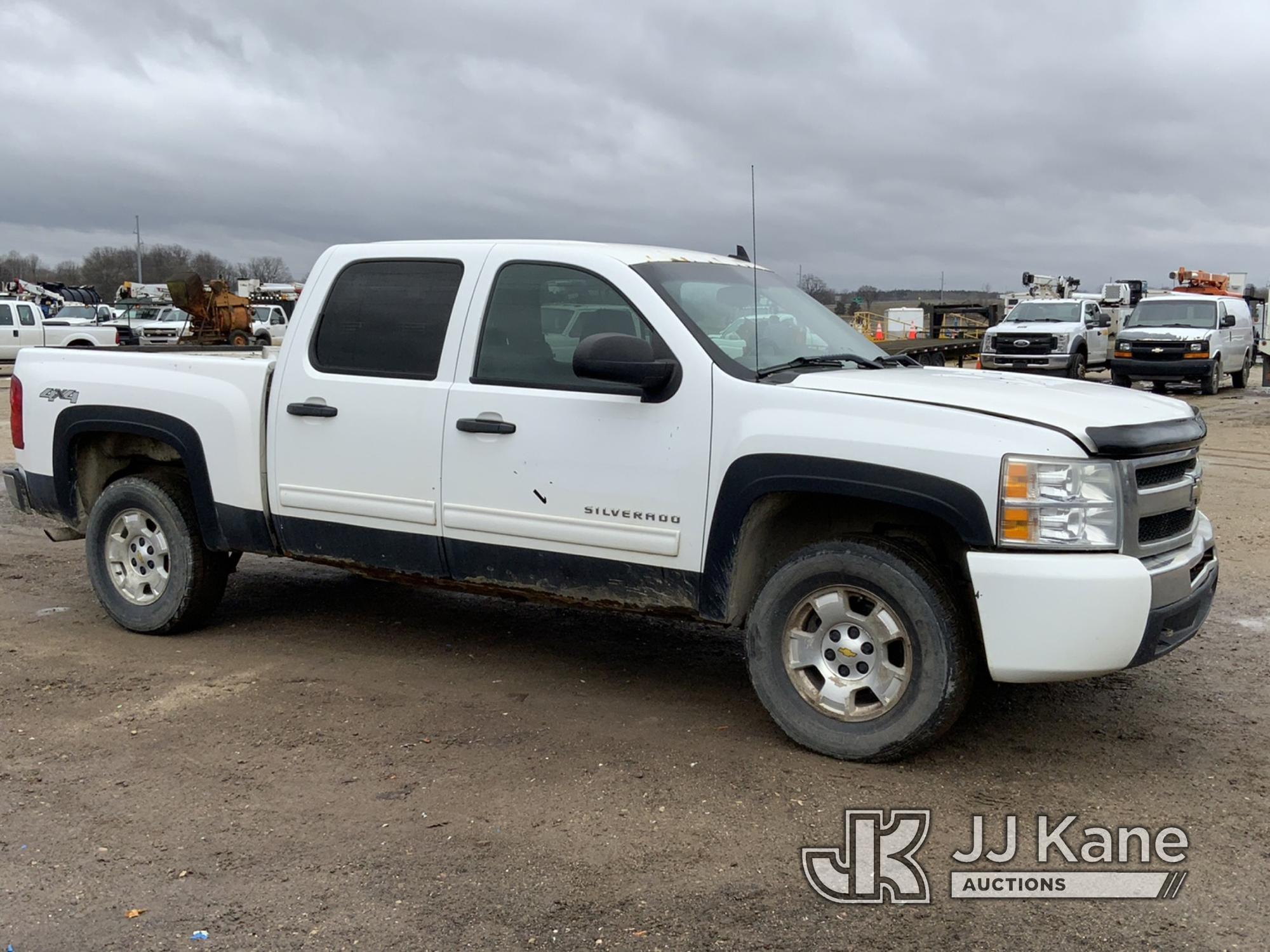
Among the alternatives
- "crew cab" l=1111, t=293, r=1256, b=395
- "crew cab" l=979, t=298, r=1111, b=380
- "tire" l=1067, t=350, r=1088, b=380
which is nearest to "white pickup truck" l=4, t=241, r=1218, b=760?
"crew cab" l=1111, t=293, r=1256, b=395

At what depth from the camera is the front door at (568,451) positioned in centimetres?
469

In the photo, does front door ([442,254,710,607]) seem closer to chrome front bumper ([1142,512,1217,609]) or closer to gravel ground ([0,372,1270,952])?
gravel ground ([0,372,1270,952])

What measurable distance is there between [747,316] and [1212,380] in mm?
21709

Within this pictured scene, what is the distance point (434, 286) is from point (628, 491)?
4.69 feet

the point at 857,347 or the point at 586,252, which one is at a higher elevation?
the point at 586,252

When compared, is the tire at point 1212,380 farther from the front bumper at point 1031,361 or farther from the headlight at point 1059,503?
the headlight at point 1059,503

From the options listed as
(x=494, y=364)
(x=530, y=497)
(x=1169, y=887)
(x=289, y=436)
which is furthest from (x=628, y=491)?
(x=1169, y=887)

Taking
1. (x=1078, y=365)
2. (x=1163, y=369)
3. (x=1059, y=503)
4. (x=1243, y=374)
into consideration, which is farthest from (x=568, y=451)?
(x=1243, y=374)

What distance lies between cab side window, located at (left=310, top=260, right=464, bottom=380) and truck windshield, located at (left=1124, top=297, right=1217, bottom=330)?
22292 millimetres

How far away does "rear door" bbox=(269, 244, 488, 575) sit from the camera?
5262 millimetres

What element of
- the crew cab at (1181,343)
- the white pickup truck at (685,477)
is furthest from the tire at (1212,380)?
the white pickup truck at (685,477)

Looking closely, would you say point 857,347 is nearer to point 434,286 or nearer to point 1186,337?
point 434,286

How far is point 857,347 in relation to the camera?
5.64 metres

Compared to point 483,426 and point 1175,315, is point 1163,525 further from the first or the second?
point 1175,315
